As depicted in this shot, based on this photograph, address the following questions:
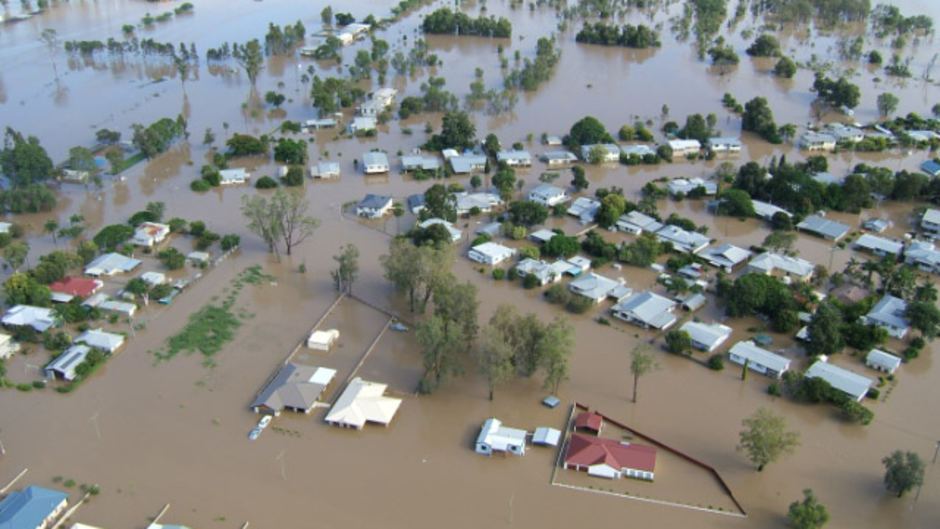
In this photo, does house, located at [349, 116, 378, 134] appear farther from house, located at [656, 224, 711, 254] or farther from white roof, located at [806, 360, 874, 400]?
white roof, located at [806, 360, 874, 400]

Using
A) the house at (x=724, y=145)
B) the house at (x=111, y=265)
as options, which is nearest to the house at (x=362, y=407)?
the house at (x=111, y=265)

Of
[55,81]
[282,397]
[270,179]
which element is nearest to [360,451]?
[282,397]

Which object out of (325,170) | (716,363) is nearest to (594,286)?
(716,363)

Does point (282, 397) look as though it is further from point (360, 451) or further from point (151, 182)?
point (151, 182)

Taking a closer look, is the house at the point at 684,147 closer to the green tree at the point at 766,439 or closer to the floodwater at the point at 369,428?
the floodwater at the point at 369,428

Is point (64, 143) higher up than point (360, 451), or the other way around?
point (64, 143)

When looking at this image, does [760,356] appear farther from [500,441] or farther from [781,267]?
[500,441]
